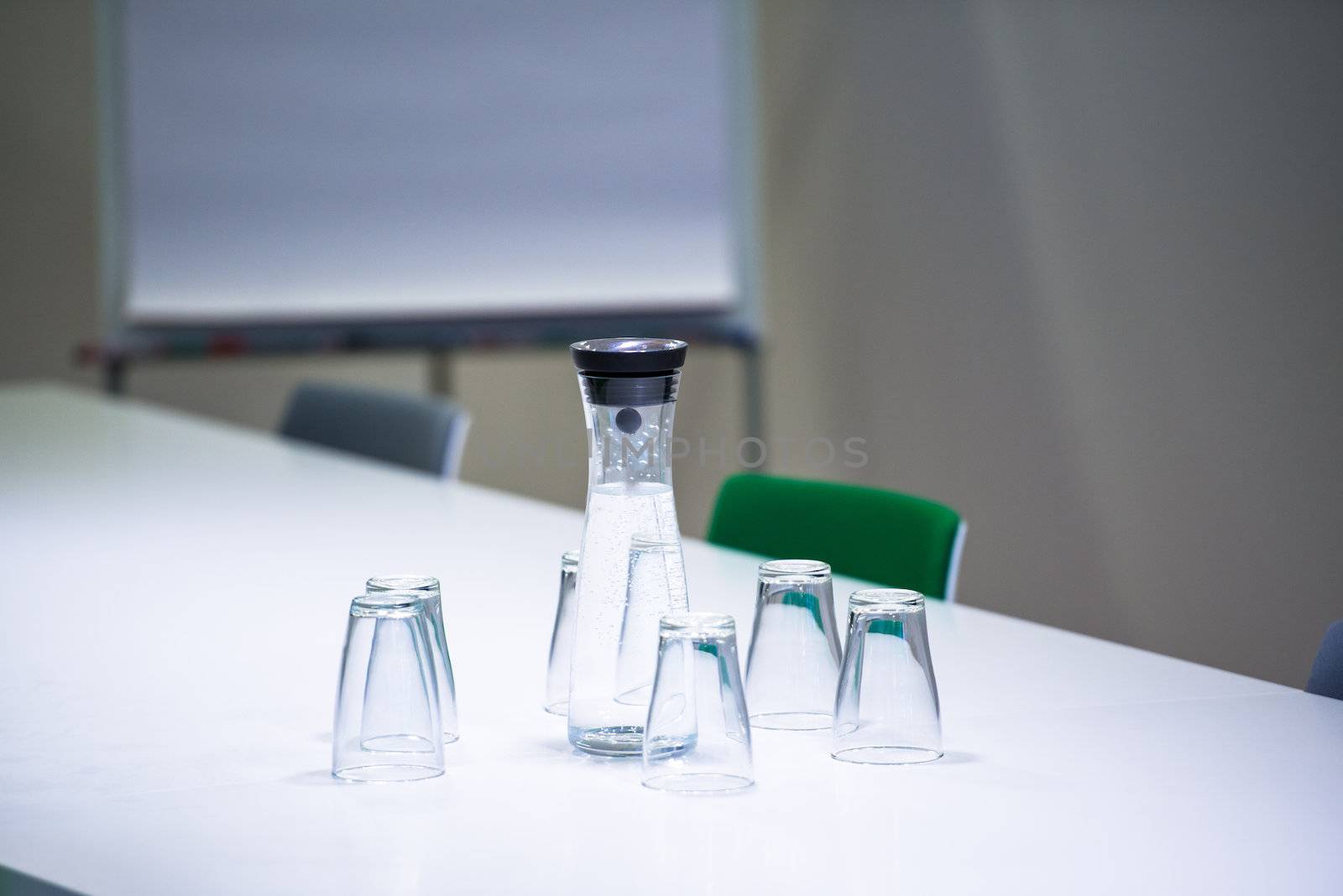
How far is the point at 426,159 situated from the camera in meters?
4.21

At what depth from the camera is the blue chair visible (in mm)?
1190

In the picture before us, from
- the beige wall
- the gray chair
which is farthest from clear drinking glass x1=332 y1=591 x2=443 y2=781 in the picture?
the beige wall

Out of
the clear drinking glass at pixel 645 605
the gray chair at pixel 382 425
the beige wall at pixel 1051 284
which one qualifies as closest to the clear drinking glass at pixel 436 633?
the clear drinking glass at pixel 645 605

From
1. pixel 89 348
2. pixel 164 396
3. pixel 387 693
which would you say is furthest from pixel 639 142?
pixel 387 693

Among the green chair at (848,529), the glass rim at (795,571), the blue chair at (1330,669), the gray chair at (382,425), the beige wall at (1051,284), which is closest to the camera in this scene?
the glass rim at (795,571)

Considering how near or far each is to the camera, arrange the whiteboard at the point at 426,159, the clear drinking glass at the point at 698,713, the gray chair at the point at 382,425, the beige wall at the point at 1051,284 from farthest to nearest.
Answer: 1. the whiteboard at the point at 426,159
2. the beige wall at the point at 1051,284
3. the gray chair at the point at 382,425
4. the clear drinking glass at the point at 698,713

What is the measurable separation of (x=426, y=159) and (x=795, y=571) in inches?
131

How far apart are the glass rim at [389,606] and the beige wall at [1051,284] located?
2.47 meters

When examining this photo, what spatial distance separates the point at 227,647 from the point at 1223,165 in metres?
2.48

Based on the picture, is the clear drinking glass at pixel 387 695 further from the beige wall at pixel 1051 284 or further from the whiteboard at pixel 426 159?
the whiteboard at pixel 426 159

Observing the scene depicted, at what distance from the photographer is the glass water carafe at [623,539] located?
3.23ft

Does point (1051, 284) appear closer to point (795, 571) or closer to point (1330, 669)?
point (1330, 669)

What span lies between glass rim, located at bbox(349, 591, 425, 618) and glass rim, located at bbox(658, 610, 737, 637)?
0.16m

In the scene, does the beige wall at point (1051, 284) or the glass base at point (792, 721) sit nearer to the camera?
the glass base at point (792, 721)
